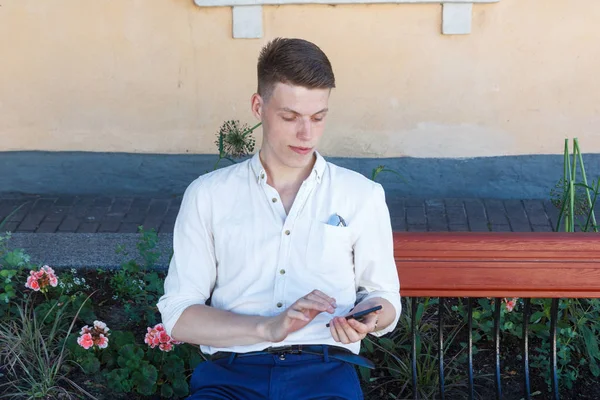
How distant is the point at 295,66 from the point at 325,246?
1.93 feet

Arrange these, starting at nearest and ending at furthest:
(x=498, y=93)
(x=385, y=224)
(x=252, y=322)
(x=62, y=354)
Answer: (x=252, y=322) < (x=385, y=224) < (x=62, y=354) < (x=498, y=93)

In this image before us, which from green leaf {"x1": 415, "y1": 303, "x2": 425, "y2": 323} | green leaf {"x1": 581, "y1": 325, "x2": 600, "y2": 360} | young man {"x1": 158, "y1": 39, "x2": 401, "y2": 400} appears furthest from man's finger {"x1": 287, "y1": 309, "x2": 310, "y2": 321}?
green leaf {"x1": 581, "y1": 325, "x2": 600, "y2": 360}

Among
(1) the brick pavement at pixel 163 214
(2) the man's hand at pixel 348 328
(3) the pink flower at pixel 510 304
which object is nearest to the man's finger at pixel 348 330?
(2) the man's hand at pixel 348 328

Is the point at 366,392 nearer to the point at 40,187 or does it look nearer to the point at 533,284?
the point at 533,284

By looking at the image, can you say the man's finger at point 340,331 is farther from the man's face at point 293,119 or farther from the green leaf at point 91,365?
the green leaf at point 91,365

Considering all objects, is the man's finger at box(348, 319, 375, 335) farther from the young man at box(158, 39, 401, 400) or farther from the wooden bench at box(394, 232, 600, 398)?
the wooden bench at box(394, 232, 600, 398)

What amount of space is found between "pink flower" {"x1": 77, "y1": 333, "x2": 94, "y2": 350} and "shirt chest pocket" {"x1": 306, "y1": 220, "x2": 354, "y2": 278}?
44.1 inches

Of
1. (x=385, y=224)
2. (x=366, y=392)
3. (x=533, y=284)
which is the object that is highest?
(x=385, y=224)

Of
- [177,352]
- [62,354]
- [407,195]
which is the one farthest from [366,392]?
[407,195]

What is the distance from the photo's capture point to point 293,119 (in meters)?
2.56

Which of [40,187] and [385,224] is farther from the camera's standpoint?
[40,187]

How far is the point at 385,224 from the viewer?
2678 mm

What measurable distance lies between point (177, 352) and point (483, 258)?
1.36m

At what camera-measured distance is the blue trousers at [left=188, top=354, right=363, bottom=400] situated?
2.57m
